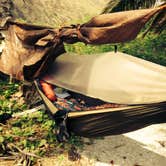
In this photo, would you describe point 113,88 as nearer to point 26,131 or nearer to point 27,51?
point 27,51

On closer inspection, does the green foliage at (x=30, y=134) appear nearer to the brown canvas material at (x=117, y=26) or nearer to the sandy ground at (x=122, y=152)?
the sandy ground at (x=122, y=152)

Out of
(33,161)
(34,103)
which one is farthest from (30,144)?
(34,103)

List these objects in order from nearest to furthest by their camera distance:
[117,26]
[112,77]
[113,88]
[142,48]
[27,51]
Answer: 1. [117,26]
2. [113,88]
3. [112,77]
4. [27,51]
5. [142,48]

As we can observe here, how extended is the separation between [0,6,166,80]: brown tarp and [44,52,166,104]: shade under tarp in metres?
0.22

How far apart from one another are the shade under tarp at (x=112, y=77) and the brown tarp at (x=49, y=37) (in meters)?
0.22

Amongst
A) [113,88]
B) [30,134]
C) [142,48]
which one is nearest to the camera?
[113,88]

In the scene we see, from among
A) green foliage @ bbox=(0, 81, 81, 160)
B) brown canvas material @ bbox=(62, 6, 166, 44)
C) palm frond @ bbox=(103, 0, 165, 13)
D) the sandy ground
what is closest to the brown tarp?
brown canvas material @ bbox=(62, 6, 166, 44)

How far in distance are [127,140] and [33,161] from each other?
1376 millimetres

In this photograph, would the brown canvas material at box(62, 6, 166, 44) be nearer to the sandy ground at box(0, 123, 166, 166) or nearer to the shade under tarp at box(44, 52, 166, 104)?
the shade under tarp at box(44, 52, 166, 104)

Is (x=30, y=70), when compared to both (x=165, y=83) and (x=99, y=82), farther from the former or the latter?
(x=165, y=83)

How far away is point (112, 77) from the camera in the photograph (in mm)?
3580

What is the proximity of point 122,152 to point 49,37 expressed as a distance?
171cm

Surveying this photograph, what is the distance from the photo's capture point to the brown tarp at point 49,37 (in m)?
2.92

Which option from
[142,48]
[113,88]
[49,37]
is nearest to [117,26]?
[113,88]
